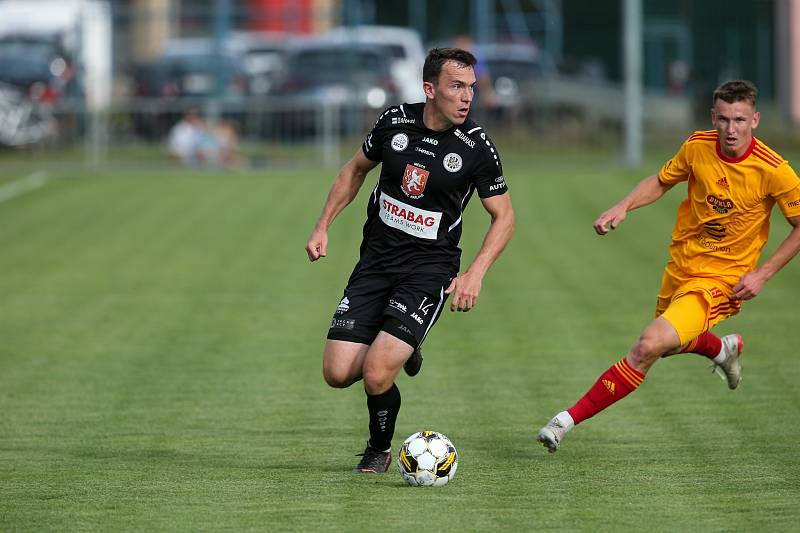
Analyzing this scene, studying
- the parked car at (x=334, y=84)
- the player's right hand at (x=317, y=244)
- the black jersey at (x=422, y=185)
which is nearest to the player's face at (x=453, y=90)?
the black jersey at (x=422, y=185)

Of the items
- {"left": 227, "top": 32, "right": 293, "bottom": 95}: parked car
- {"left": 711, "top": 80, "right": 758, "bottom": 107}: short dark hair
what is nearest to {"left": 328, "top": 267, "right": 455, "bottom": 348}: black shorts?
{"left": 711, "top": 80, "right": 758, "bottom": 107}: short dark hair

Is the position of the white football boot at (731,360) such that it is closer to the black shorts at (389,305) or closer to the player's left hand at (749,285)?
the player's left hand at (749,285)

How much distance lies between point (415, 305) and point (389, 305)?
0.47 ft

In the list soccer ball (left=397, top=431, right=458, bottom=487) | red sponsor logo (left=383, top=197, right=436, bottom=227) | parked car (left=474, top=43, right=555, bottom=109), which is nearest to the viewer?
soccer ball (left=397, top=431, right=458, bottom=487)

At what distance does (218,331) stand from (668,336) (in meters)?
6.59

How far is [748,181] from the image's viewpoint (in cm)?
795

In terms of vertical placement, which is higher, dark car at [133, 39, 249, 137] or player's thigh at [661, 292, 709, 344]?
dark car at [133, 39, 249, 137]

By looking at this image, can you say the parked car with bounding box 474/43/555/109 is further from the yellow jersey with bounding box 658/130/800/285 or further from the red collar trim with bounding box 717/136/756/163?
the red collar trim with bounding box 717/136/756/163

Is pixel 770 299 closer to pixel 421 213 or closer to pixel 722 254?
pixel 722 254

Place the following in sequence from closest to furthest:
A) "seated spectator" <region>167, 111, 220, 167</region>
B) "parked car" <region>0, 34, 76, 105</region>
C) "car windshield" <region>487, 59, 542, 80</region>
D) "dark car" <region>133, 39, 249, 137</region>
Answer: "seated spectator" <region>167, 111, 220, 167</region>, "dark car" <region>133, 39, 249, 137</region>, "parked car" <region>0, 34, 76, 105</region>, "car windshield" <region>487, 59, 542, 80</region>

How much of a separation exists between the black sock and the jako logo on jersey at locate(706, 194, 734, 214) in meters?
2.10

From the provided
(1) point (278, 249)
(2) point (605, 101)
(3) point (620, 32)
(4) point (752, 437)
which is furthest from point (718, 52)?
(4) point (752, 437)

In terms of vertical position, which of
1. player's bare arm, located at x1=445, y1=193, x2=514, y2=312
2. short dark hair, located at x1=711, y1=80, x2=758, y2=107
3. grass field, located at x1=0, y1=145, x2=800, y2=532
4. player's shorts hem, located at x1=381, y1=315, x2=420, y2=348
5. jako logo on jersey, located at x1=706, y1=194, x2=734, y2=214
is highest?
short dark hair, located at x1=711, y1=80, x2=758, y2=107

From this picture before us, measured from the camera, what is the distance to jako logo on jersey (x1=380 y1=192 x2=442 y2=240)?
7734 mm
